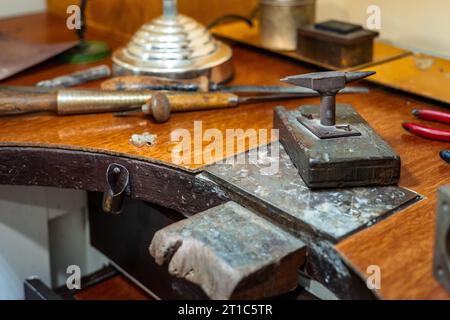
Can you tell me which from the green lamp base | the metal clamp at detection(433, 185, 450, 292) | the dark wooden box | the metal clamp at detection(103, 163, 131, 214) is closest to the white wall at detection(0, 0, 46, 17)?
the green lamp base

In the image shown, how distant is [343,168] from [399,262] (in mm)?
169

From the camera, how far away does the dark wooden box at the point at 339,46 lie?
1321 millimetres

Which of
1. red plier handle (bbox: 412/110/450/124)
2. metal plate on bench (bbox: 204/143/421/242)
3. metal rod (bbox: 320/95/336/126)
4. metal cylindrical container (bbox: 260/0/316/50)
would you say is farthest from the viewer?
metal cylindrical container (bbox: 260/0/316/50)

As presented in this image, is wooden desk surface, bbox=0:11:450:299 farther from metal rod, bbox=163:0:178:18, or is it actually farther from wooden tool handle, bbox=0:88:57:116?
metal rod, bbox=163:0:178:18

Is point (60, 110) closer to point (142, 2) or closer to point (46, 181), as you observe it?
point (46, 181)

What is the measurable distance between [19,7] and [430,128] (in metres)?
1.19

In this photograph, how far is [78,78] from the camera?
1319 millimetres

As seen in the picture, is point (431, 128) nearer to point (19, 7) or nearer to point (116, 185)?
point (116, 185)

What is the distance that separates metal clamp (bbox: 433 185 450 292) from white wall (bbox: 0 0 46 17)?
1.40 meters

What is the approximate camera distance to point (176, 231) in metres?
0.83

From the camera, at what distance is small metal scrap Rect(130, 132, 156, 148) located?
1.05 metres

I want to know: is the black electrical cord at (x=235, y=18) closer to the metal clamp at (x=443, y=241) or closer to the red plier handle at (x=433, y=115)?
the red plier handle at (x=433, y=115)

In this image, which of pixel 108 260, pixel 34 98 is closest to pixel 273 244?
pixel 34 98

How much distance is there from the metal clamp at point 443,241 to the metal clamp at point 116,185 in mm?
484
